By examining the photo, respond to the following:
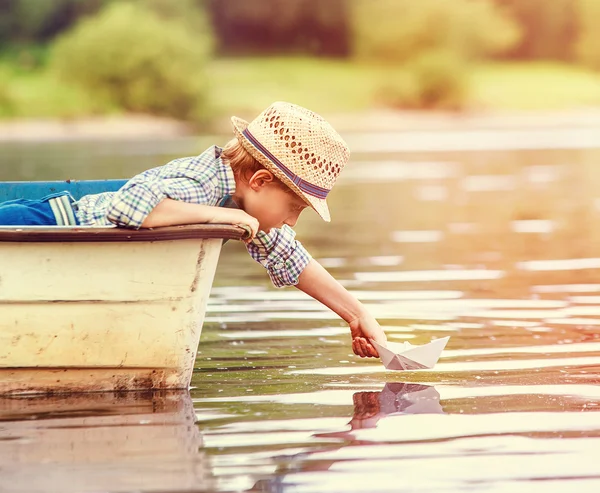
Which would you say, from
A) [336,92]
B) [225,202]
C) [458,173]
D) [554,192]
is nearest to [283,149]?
[225,202]

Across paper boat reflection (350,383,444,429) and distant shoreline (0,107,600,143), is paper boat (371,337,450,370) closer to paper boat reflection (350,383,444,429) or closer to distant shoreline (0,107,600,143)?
paper boat reflection (350,383,444,429)

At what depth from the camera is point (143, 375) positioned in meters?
4.87

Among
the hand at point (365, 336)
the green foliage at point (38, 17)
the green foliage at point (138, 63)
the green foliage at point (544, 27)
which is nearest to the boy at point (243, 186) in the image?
the hand at point (365, 336)

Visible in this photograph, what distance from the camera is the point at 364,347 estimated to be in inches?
197

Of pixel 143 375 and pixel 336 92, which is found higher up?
pixel 143 375

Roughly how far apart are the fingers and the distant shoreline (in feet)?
142

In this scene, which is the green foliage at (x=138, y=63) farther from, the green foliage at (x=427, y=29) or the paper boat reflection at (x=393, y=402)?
the paper boat reflection at (x=393, y=402)

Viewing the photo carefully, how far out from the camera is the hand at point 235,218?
15.1ft

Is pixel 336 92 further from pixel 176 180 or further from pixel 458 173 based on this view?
pixel 176 180

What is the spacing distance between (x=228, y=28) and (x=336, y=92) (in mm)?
14868

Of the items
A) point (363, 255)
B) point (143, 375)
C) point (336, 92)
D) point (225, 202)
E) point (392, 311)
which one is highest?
point (225, 202)

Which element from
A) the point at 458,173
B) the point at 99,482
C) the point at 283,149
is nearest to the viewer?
the point at 99,482

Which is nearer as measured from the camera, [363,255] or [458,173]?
[363,255]

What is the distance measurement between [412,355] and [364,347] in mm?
184
